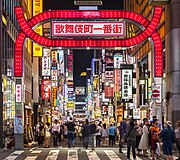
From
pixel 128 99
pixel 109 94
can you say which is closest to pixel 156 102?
pixel 128 99

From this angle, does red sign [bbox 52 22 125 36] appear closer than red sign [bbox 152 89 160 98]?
No

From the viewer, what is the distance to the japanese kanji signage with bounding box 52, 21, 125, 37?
31.5m

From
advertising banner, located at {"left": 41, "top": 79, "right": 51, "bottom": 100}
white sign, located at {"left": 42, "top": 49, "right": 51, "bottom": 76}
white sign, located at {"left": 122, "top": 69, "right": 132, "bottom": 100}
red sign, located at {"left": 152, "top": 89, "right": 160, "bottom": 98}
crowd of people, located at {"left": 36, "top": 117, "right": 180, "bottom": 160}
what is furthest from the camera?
advertising banner, located at {"left": 41, "top": 79, "right": 51, "bottom": 100}

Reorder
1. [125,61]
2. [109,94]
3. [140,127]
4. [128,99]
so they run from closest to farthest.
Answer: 1. [140,127]
2. [128,99]
3. [125,61]
4. [109,94]

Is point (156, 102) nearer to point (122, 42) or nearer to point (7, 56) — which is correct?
point (122, 42)

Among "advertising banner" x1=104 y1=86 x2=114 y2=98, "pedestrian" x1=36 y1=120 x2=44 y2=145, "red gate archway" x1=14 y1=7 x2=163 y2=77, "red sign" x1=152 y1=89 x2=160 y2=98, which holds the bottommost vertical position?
"pedestrian" x1=36 y1=120 x2=44 y2=145

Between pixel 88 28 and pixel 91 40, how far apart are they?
75 cm

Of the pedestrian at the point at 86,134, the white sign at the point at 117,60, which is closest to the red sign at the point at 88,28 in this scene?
the pedestrian at the point at 86,134

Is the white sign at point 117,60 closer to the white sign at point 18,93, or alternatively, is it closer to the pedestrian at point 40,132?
the pedestrian at point 40,132

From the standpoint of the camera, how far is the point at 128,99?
54.4m

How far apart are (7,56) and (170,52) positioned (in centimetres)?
1218

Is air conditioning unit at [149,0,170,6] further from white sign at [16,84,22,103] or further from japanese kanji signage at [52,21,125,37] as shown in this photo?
white sign at [16,84,22,103]

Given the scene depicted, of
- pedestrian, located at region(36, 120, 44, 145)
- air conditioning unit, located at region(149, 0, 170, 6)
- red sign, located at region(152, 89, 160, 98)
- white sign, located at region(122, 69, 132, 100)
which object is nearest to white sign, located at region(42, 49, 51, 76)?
white sign, located at region(122, 69, 132, 100)

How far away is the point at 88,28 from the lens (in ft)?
103
